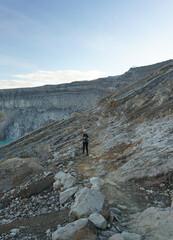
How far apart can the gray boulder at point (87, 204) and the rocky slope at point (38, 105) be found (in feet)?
200

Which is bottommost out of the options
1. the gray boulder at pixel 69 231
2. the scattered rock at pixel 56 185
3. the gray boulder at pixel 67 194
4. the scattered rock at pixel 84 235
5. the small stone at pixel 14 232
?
the small stone at pixel 14 232

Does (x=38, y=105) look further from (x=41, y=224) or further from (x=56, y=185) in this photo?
(x=41, y=224)

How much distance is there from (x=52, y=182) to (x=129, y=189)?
3.00m

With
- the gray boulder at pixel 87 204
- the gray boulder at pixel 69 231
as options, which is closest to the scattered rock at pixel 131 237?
the gray boulder at pixel 69 231

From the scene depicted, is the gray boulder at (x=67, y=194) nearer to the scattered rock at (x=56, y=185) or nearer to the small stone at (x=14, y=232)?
Answer: the scattered rock at (x=56, y=185)

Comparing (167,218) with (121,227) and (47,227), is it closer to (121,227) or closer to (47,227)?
(121,227)

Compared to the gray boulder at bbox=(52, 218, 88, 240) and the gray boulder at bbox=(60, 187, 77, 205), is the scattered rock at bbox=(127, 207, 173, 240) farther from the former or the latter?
the gray boulder at bbox=(60, 187, 77, 205)

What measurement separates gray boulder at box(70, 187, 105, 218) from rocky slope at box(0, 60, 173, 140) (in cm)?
6085

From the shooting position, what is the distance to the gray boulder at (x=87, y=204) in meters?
3.32

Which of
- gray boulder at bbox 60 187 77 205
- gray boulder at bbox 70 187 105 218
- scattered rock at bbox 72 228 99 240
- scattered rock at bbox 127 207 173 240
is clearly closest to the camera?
scattered rock at bbox 72 228 99 240

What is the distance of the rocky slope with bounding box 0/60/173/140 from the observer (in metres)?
66.0

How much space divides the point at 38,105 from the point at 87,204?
231 ft

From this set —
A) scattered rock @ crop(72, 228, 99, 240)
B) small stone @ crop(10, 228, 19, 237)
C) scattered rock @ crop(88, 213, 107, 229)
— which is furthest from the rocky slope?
scattered rock @ crop(72, 228, 99, 240)

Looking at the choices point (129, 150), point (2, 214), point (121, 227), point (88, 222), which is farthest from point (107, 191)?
point (2, 214)
